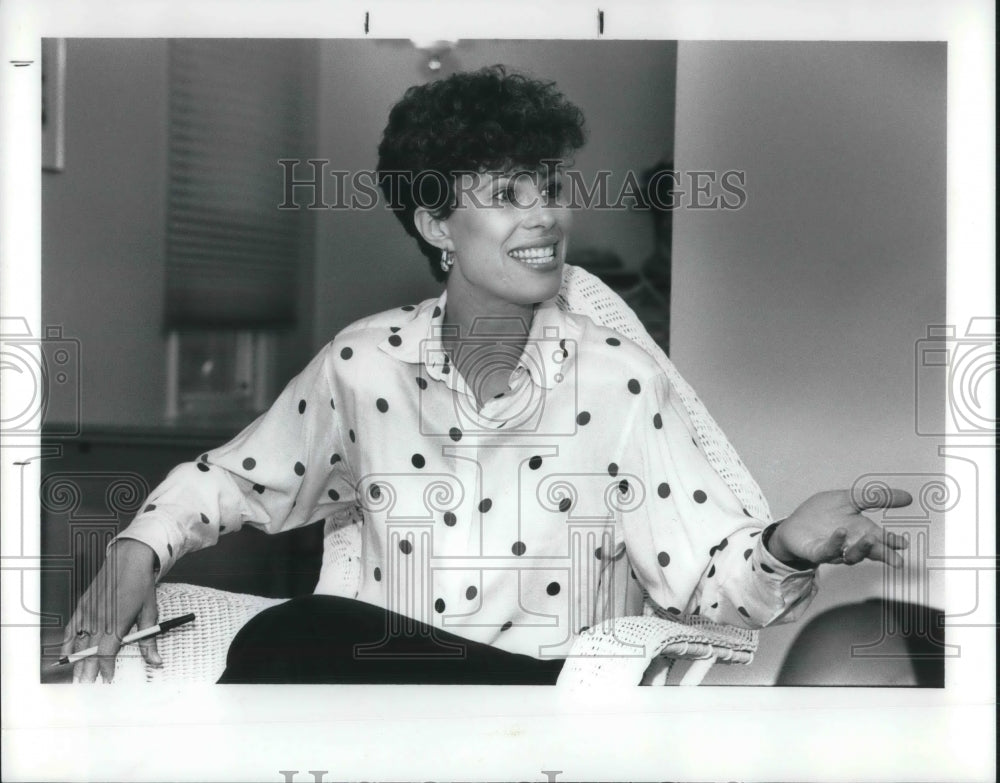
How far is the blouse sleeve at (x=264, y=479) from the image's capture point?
270cm

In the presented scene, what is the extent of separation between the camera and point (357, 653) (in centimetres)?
272

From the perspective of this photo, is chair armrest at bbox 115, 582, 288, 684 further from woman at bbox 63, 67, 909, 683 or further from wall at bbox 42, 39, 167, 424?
wall at bbox 42, 39, 167, 424

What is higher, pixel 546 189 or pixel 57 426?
pixel 546 189

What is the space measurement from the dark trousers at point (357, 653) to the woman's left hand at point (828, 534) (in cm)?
62

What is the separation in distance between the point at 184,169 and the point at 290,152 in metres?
0.26

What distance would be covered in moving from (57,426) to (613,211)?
1.45 metres

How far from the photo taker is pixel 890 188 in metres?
2.76

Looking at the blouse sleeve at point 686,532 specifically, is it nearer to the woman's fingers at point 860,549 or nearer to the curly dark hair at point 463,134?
the woman's fingers at point 860,549

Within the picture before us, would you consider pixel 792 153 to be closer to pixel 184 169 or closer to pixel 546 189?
pixel 546 189

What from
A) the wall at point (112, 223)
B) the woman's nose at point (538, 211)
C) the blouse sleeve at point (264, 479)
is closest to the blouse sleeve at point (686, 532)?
the woman's nose at point (538, 211)

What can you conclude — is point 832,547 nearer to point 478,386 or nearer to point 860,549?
point 860,549

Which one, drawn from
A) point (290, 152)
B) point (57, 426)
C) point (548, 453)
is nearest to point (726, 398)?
point (548, 453)

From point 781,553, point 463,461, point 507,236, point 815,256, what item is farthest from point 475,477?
point 815,256

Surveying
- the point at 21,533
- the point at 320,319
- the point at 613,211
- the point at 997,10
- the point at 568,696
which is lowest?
the point at 568,696
